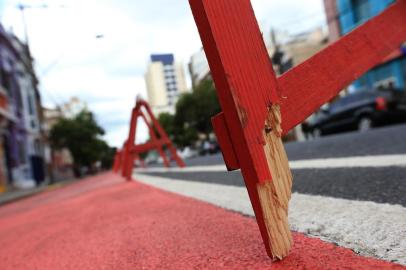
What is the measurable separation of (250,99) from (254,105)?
0.02m

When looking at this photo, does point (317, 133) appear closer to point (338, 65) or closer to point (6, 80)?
point (338, 65)

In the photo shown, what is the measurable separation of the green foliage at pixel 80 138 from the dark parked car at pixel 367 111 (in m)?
25.0

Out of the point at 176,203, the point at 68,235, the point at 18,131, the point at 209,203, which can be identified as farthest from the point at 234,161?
the point at 18,131

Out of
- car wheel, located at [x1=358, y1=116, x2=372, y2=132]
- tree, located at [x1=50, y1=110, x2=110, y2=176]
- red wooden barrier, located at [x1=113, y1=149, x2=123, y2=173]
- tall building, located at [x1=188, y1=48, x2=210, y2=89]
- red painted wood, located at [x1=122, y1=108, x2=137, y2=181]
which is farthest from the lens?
tree, located at [x1=50, y1=110, x2=110, y2=176]

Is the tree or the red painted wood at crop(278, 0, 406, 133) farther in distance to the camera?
the tree

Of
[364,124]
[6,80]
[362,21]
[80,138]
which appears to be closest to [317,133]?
[364,124]

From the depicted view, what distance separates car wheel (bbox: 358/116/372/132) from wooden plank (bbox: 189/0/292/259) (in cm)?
1036

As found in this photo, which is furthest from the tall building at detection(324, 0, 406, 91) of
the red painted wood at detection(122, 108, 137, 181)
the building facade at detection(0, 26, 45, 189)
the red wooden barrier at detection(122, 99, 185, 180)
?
the building facade at detection(0, 26, 45, 189)

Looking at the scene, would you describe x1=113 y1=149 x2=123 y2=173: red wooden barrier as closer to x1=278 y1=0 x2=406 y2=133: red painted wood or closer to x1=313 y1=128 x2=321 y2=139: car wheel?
x1=313 y1=128 x2=321 y2=139: car wheel

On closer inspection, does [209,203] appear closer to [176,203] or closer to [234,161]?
[176,203]

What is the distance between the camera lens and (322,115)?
13.0m

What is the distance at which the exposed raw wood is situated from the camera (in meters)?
1.07

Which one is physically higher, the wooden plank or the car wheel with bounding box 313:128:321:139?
the wooden plank

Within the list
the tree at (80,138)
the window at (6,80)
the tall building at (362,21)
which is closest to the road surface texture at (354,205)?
the tall building at (362,21)
